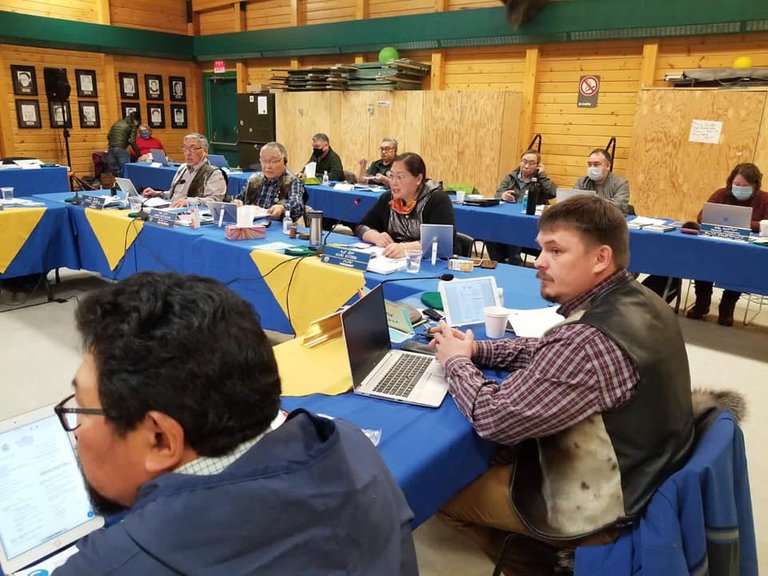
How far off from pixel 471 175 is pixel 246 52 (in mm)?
4972

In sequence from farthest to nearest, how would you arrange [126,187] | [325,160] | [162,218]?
[325,160], [126,187], [162,218]

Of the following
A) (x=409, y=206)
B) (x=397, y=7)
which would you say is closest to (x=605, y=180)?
(x=409, y=206)

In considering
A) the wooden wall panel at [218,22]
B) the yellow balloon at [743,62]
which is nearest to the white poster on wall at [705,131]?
the yellow balloon at [743,62]

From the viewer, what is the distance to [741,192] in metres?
4.29

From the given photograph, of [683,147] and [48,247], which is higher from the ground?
[683,147]

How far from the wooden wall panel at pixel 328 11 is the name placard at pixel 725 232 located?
632 centimetres

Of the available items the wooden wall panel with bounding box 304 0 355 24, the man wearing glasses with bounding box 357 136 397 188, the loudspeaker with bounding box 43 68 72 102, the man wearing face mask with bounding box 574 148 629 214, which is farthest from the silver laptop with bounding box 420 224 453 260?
the loudspeaker with bounding box 43 68 72 102

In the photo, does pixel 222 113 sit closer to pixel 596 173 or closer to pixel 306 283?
pixel 596 173

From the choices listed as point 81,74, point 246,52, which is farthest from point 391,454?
point 81,74

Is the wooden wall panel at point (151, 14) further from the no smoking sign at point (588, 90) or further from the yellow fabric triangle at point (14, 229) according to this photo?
the no smoking sign at point (588, 90)

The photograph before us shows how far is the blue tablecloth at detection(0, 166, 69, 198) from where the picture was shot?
259 inches

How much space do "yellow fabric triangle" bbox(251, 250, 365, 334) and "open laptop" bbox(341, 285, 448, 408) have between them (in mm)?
925

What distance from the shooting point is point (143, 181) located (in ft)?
25.5

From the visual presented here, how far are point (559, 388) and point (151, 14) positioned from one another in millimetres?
11151
